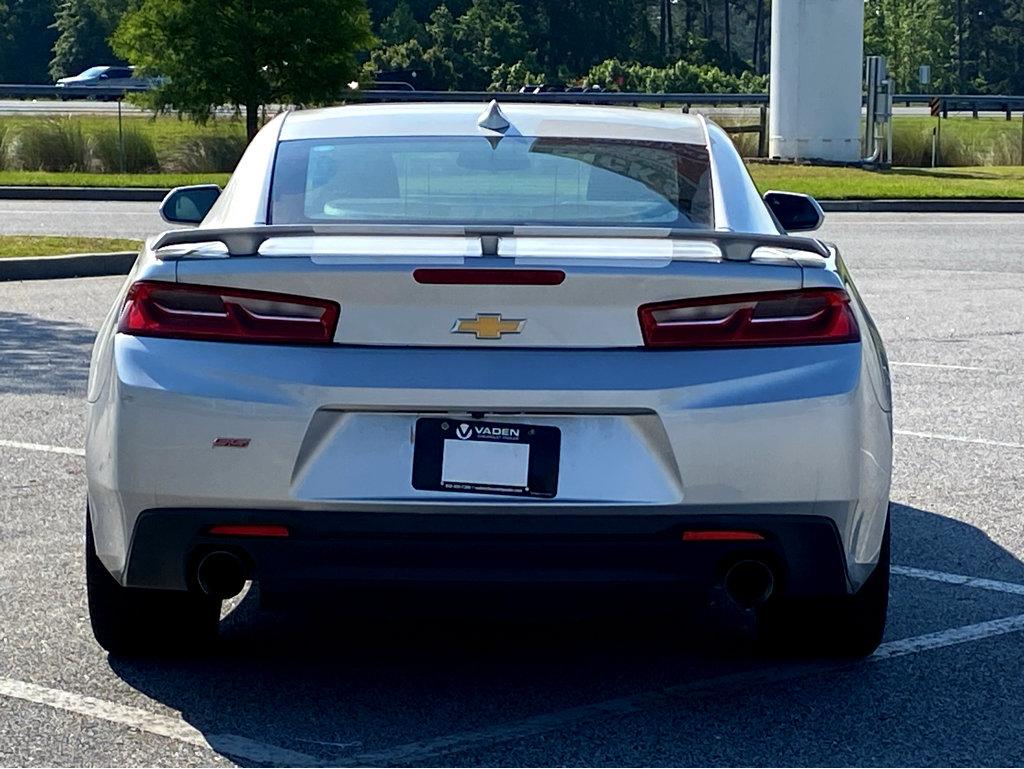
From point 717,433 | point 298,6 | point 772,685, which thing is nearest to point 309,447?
point 717,433

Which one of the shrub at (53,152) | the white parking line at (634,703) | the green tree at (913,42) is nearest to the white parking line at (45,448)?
the white parking line at (634,703)

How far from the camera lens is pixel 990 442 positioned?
27.9 ft

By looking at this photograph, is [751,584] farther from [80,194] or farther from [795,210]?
[80,194]

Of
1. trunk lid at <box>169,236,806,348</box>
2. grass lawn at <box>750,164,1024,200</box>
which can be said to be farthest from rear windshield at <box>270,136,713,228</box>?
grass lawn at <box>750,164,1024,200</box>

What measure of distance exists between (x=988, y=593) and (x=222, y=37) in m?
27.5

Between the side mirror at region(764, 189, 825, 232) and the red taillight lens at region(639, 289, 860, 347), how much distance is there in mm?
2279

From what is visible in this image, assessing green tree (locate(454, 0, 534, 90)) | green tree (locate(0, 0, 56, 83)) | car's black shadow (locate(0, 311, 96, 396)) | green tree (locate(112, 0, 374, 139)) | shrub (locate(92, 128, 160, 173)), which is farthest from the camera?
green tree (locate(0, 0, 56, 83))

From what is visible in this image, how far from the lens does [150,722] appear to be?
177 inches

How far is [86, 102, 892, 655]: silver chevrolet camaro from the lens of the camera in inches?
168

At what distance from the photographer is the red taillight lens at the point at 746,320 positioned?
4.33m

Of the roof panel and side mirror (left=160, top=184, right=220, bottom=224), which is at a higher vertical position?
the roof panel

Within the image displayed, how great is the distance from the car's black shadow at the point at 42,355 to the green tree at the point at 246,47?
1932 cm

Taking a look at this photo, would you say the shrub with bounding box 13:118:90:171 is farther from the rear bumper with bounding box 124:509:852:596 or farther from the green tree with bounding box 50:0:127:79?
the green tree with bounding box 50:0:127:79

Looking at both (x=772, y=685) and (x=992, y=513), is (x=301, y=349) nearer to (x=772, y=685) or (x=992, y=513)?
(x=772, y=685)
